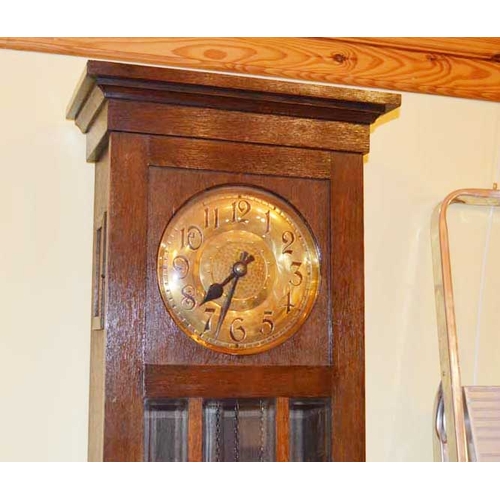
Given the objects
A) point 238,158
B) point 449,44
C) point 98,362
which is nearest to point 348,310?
point 238,158

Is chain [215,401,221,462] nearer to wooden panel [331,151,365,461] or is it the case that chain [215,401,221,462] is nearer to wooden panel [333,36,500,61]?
wooden panel [331,151,365,461]

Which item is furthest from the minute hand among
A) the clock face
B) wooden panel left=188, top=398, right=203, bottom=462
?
wooden panel left=188, top=398, right=203, bottom=462

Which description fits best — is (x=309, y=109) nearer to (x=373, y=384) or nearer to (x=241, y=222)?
(x=241, y=222)

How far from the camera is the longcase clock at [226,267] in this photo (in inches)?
56.8

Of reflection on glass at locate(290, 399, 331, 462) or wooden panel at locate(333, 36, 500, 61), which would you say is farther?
wooden panel at locate(333, 36, 500, 61)

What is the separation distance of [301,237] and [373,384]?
474 mm

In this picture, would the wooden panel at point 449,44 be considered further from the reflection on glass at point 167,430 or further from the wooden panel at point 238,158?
the reflection on glass at point 167,430

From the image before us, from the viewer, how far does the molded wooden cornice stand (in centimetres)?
177

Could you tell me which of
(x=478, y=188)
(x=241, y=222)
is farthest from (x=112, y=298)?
(x=478, y=188)

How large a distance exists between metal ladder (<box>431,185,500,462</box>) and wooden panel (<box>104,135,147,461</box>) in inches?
25.0

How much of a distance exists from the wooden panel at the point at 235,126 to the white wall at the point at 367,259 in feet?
0.91

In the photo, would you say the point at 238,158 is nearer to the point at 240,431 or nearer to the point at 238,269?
the point at 238,269

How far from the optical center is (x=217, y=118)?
1.52 m

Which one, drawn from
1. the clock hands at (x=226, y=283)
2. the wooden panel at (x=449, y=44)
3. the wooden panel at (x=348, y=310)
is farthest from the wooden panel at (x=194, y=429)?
the wooden panel at (x=449, y=44)
